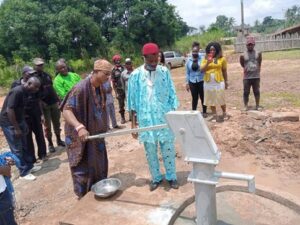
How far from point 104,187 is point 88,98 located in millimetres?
898

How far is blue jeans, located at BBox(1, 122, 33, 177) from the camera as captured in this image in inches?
200

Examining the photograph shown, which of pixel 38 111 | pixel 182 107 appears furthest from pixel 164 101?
pixel 182 107

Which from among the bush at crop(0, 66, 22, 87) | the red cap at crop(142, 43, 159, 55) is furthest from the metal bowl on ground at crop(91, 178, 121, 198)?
the bush at crop(0, 66, 22, 87)

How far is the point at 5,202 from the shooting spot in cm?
291

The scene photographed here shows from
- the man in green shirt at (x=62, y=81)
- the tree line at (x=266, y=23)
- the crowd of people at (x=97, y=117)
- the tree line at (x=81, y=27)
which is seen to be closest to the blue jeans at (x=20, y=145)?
the crowd of people at (x=97, y=117)

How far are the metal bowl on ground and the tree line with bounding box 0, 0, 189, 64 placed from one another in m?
19.0

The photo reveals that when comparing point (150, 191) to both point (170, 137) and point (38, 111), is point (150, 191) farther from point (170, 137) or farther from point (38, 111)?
point (38, 111)

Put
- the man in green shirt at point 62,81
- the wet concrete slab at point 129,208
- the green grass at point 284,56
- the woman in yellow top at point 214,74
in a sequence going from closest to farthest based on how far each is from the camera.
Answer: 1. the wet concrete slab at point 129,208
2. the man in green shirt at point 62,81
3. the woman in yellow top at point 214,74
4. the green grass at point 284,56

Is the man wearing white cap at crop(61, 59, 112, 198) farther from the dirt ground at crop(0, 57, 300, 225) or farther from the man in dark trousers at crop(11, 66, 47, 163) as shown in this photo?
the man in dark trousers at crop(11, 66, 47, 163)

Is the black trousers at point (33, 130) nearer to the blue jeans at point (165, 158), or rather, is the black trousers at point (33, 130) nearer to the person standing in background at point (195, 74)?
the blue jeans at point (165, 158)

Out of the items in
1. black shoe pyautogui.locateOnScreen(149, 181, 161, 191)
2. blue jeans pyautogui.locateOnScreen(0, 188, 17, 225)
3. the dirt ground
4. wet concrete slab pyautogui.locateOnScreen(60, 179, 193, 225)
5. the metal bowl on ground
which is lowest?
the dirt ground

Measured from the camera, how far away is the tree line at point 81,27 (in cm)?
2208

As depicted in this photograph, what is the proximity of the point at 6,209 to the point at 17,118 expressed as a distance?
2248mm

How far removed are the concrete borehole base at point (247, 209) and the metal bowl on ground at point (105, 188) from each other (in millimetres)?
711
